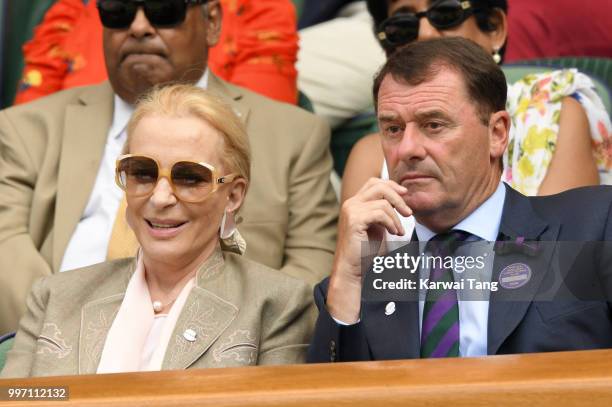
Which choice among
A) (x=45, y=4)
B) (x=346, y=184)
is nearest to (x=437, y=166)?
(x=346, y=184)

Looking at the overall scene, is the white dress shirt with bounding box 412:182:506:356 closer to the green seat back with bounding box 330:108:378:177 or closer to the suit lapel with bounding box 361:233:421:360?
the suit lapel with bounding box 361:233:421:360

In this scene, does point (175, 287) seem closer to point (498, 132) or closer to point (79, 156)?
point (498, 132)

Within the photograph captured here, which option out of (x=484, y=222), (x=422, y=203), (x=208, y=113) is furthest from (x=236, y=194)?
(x=484, y=222)

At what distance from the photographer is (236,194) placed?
2.56 meters

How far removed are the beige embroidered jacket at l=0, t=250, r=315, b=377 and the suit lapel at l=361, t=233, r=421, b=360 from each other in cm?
21

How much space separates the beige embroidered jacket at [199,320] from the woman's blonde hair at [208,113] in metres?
0.20

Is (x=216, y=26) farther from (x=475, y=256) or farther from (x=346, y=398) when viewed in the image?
(x=346, y=398)

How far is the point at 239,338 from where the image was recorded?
237 cm

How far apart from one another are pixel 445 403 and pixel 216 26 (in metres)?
2.14

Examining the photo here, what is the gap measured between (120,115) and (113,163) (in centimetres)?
16

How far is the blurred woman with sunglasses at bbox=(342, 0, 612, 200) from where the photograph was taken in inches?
120

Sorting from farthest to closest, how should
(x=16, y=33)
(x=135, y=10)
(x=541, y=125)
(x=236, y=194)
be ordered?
(x=16, y=33) < (x=135, y=10) < (x=541, y=125) < (x=236, y=194)

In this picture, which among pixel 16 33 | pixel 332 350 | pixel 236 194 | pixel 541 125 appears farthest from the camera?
pixel 16 33

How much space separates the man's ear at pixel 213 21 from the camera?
11.6 ft
